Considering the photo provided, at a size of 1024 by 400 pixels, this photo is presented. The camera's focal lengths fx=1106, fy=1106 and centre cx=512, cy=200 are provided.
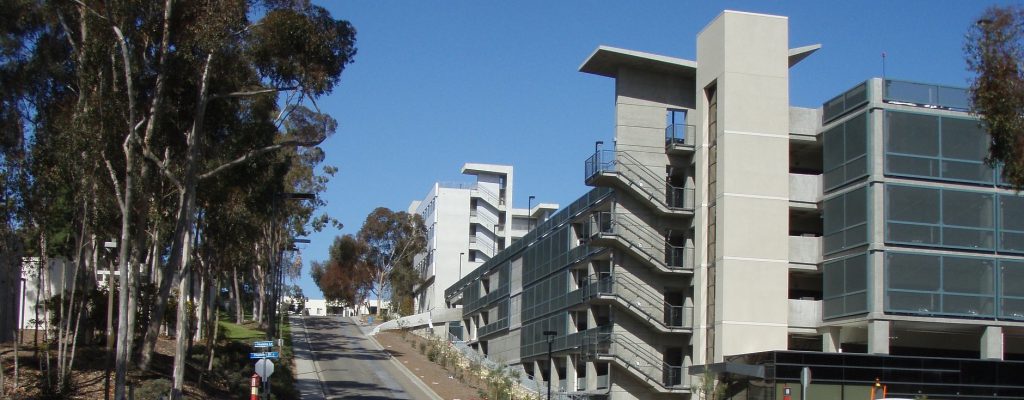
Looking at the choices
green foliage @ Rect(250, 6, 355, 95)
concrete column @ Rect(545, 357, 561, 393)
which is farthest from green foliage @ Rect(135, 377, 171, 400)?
concrete column @ Rect(545, 357, 561, 393)

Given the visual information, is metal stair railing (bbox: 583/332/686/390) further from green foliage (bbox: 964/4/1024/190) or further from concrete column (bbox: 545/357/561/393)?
green foliage (bbox: 964/4/1024/190)

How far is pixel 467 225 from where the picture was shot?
106188 millimetres

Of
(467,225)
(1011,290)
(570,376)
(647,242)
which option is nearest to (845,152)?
(1011,290)

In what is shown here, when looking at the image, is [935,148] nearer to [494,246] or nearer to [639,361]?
[639,361]

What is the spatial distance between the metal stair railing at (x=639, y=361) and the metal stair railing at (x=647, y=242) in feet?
12.2

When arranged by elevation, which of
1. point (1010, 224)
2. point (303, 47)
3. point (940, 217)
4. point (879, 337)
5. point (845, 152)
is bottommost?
point (879, 337)

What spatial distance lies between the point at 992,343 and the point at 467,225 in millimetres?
70584

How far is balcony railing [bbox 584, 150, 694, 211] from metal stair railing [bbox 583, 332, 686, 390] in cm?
600

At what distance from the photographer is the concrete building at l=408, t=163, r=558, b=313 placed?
105250 mm

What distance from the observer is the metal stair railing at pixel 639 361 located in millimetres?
45750

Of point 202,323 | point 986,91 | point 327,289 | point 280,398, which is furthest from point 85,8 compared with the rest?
point 327,289

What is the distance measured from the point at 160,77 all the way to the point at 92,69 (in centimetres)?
191

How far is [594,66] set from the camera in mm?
47156

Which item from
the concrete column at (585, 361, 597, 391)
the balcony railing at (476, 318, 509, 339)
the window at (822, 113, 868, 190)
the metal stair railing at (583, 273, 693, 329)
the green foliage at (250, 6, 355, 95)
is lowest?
the concrete column at (585, 361, 597, 391)
